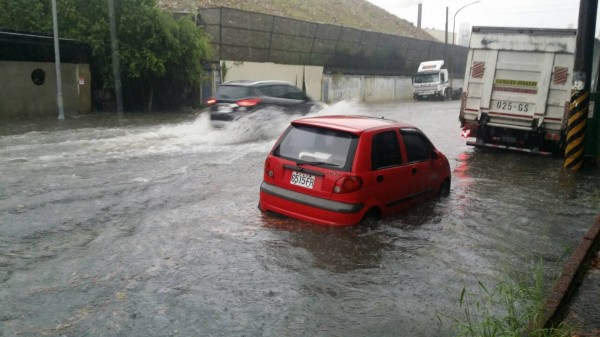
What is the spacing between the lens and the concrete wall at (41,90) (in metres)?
19.3

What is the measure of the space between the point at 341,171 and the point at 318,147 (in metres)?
0.52

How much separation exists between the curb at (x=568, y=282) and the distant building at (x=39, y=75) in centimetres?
1919

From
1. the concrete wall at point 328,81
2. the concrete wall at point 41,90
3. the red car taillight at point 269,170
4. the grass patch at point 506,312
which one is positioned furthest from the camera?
the concrete wall at point 328,81

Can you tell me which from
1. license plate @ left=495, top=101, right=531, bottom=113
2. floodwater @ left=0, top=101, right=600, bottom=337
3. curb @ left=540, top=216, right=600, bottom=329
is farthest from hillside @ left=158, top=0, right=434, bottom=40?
curb @ left=540, top=216, right=600, bottom=329

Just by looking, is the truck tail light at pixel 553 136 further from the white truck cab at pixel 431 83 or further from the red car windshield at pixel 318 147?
the white truck cab at pixel 431 83

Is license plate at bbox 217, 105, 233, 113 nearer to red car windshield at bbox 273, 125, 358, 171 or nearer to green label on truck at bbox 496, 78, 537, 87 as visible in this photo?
green label on truck at bbox 496, 78, 537, 87

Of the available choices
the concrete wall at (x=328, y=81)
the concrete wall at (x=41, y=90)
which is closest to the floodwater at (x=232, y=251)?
the concrete wall at (x=41, y=90)

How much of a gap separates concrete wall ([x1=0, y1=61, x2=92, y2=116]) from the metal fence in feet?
27.3

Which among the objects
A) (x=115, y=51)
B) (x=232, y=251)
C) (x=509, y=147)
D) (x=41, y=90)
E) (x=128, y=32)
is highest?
(x=128, y=32)

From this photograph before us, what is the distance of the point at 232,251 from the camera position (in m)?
6.06

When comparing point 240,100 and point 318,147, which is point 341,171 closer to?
point 318,147

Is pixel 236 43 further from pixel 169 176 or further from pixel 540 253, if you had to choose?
pixel 540 253

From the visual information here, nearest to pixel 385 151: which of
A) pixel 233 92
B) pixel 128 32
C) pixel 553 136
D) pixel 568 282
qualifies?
pixel 568 282

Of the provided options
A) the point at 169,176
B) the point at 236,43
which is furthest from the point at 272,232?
the point at 236,43
